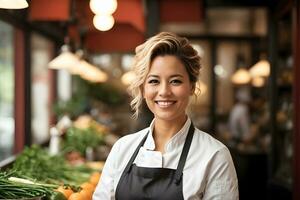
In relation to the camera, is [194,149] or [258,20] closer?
[194,149]

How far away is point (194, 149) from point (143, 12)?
537 centimetres

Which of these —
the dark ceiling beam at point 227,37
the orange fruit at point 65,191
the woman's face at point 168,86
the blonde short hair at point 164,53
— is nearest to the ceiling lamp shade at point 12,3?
the blonde short hair at point 164,53

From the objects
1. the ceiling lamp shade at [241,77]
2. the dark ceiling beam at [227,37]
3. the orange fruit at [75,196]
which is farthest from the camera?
the dark ceiling beam at [227,37]

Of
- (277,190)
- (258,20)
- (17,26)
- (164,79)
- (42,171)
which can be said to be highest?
(258,20)

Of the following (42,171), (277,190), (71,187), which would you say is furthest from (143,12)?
(71,187)

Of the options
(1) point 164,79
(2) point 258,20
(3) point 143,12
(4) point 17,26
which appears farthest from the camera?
(2) point 258,20

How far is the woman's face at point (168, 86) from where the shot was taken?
7.46 ft

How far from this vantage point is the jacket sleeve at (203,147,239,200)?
2.17 meters

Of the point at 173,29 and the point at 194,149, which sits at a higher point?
the point at 173,29

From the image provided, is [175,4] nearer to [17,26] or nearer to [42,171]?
[17,26]

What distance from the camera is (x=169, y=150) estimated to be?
2.33 meters

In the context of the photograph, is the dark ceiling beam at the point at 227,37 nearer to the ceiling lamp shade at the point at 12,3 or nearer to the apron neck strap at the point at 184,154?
the ceiling lamp shade at the point at 12,3

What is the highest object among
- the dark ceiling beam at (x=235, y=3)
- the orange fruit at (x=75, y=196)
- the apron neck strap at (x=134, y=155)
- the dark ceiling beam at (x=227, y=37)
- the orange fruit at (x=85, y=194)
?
the dark ceiling beam at (x=227, y=37)

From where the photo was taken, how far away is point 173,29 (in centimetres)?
1078
